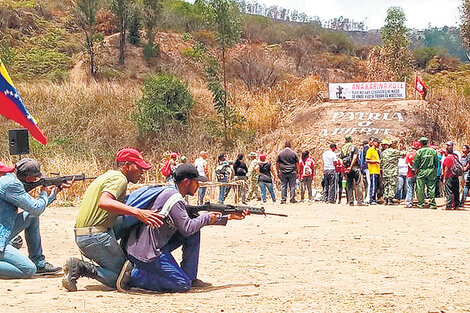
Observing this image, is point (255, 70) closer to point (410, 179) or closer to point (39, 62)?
point (39, 62)

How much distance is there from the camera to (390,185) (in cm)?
1769

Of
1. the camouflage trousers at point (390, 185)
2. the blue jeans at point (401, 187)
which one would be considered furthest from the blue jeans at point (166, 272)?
the blue jeans at point (401, 187)

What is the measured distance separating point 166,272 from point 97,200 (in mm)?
996

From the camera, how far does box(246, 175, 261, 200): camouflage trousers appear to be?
20.1 m

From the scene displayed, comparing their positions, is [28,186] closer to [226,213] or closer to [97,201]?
[97,201]

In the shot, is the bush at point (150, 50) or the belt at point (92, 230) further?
the bush at point (150, 50)

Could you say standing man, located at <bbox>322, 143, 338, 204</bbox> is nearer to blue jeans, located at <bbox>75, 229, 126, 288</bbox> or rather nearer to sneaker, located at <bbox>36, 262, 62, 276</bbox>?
sneaker, located at <bbox>36, 262, 62, 276</bbox>

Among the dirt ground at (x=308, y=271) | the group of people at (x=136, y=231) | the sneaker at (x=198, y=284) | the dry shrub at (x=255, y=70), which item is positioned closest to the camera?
the dirt ground at (x=308, y=271)

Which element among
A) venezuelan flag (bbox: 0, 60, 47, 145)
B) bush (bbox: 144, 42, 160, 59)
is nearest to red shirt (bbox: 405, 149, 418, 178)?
venezuelan flag (bbox: 0, 60, 47, 145)

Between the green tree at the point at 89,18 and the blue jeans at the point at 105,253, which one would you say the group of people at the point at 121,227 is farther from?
the green tree at the point at 89,18

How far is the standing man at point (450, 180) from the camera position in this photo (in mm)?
15922

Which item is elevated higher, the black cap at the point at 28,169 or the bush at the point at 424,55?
the bush at the point at 424,55

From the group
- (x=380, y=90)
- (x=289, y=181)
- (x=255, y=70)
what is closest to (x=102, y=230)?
(x=289, y=181)

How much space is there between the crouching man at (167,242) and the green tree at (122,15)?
3406 cm
